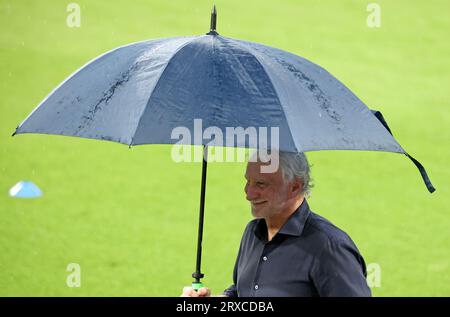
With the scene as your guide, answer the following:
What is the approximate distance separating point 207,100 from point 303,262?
2.21 ft

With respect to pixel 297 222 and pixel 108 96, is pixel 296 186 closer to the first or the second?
pixel 297 222

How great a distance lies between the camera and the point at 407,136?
391 inches

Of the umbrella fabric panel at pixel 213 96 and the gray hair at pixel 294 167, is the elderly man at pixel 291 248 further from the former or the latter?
the umbrella fabric panel at pixel 213 96

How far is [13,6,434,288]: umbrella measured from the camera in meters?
3.01

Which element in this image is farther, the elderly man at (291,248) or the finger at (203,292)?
the finger at (203,292)

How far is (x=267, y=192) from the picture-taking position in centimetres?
332

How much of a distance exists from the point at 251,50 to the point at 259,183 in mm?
499

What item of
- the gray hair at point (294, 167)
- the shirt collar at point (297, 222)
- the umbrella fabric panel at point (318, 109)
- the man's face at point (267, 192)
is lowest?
the shirt collar at point (297, 222)

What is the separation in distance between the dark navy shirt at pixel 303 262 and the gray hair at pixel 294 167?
105mm

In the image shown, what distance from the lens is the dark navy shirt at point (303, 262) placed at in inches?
121

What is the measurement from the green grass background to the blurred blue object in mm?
101

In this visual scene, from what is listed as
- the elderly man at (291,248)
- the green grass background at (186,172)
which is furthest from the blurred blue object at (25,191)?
the elderly man at (291,248)
